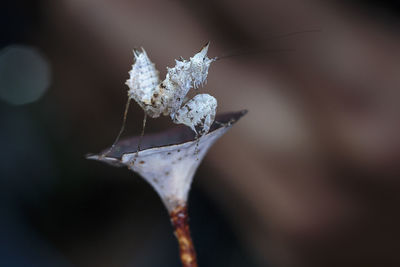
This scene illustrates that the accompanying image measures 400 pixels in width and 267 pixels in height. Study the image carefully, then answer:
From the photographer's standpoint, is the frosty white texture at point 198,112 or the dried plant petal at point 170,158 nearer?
the dried plant petal at point 170,158

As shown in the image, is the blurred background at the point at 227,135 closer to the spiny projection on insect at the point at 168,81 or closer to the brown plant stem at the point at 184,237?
the spiny projection on insect at the point at 168,81

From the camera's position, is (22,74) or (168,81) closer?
(168,81)

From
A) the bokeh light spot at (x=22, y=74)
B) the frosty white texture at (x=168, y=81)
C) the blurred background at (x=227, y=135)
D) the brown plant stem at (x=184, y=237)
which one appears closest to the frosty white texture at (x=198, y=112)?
the frosty white texture at (x=168, y=81)

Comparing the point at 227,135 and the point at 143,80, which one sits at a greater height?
the point at 143,80

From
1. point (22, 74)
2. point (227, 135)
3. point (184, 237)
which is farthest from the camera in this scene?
point (22, 74)

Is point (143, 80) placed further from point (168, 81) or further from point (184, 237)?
point (184, 237)

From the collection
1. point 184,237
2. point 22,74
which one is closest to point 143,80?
point 184,237

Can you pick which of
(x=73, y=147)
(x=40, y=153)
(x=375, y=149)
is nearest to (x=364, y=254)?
(x=375, y=149)

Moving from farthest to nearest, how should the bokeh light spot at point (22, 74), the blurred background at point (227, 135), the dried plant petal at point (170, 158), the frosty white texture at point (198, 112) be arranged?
1. the bokeh light spot at point (22, 74)
2. the blurred background at point (227, 135)
3. the frosty white texture at point (198, 112)
4. the dried plant petal at point (170, 158)

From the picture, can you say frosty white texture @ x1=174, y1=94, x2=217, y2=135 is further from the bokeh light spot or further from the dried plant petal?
the bokeh light spot
